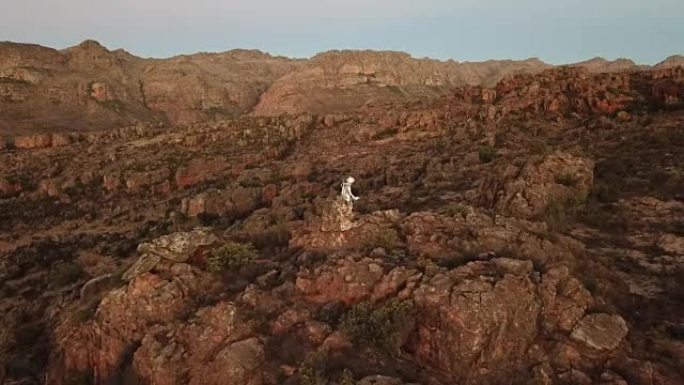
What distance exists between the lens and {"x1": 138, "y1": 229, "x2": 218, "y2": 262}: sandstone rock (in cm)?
897

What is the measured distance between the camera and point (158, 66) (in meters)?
92.4

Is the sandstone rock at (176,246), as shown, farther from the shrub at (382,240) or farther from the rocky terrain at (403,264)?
the shrub at (382,240)

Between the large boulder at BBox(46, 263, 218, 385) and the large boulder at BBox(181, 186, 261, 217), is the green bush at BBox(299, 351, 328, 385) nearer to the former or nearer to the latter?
the large boulder at BBox(46, 263, 218, 385)

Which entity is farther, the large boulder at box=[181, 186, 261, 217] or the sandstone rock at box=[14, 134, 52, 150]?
the sandstone rock at box=[14, 134, 52, 150]

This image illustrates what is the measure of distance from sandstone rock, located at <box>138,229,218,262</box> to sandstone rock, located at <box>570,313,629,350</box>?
5.99 m

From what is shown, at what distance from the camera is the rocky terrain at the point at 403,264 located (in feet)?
23.2

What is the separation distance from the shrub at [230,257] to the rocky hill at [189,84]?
52.1 metres

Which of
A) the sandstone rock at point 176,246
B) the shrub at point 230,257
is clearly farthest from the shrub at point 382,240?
the sandstone rock at point 176,246

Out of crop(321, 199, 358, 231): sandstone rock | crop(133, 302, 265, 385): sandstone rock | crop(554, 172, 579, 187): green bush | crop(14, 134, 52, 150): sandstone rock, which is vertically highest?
crop(321, 199, 358, 231): sandstone rock

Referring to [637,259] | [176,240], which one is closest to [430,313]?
[176,240]

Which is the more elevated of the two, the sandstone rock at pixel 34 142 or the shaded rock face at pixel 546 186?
the shaded rock face at pixel 546 186

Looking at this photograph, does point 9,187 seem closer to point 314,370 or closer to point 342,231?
point 342,231

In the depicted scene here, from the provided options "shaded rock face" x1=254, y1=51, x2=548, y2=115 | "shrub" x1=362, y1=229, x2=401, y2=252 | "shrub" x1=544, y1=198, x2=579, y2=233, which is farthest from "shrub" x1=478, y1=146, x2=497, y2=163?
"shaded rock face" x1=254, y1=51, x2=548, y2=115

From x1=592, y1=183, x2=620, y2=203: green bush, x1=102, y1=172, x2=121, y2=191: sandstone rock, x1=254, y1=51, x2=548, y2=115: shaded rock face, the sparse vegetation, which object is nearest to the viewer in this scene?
the sparse vegetation
